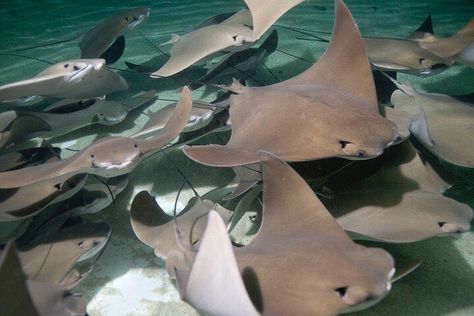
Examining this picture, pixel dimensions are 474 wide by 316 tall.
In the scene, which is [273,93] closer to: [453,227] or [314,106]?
[314,106]

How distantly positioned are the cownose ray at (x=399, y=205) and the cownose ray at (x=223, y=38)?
1833mm

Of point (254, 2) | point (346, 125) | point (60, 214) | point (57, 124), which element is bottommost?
point (60, 214)

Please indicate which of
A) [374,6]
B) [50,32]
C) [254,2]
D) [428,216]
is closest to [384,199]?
[428,216]

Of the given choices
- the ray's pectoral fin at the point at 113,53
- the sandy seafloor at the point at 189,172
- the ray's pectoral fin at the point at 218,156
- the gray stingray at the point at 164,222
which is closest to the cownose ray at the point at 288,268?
the ray's pectoral fin at the point at 218,156

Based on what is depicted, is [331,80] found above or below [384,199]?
above

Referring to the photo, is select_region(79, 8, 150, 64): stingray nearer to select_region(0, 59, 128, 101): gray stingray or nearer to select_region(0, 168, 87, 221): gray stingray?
select_region(0, 59, 128, 101): gray stingray

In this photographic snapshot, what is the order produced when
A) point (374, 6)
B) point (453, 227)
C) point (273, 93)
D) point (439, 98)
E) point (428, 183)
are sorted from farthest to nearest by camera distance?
point (374, 6)
point (439, 98)
point (273, 93)
point (428, 183)
point (453, 227)

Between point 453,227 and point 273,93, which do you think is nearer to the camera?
point 453,227

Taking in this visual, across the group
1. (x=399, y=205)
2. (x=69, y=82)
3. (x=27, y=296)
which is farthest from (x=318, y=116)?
(x=69, y=82)

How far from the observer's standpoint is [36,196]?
248 centimetres

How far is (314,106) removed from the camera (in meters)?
2.29

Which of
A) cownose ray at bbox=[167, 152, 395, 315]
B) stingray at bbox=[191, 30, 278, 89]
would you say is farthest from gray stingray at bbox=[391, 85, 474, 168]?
stingray at bbox=[191, 30, 278, 89]

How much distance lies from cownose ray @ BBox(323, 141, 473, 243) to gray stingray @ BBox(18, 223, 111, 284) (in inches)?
60.2

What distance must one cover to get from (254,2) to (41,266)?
3.08 metres
